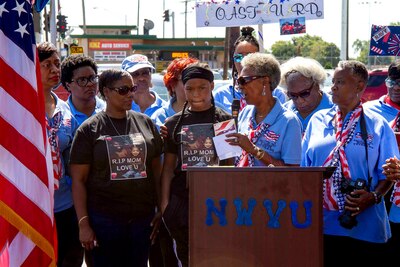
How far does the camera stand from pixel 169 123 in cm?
467

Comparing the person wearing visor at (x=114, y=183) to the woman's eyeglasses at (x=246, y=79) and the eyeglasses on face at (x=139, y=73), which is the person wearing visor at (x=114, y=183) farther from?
the eyeglasses on face at (x=139, y=73)

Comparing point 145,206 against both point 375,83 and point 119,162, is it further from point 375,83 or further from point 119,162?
point 375,83

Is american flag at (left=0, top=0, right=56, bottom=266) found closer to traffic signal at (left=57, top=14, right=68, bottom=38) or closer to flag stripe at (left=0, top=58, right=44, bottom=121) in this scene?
flag stripe at (left=0, top=58, right=44, bottom=121)

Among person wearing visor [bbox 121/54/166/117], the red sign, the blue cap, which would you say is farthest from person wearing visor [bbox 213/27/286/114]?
the red sign

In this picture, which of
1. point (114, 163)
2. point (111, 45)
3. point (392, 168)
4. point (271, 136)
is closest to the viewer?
point (392, 168)

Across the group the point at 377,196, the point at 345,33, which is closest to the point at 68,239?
the point at 377,196

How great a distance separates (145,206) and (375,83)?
14667 millimetres

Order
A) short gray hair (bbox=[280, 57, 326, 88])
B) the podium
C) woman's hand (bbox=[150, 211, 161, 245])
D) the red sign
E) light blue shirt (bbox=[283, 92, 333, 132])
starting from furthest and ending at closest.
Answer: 1. the red sign
2. light blue shirt (bbox=[283, 92, 333, 132])
3. short gray hair (bbox=[280, 57, 326, 88])
4. woman's hand (bbox=[150, 211, 161, 245])
5. the podium

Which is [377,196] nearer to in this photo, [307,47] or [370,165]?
[370,165]

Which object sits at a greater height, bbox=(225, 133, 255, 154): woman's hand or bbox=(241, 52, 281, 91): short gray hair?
bbox=(241, 52, 281, 91): short gray hair

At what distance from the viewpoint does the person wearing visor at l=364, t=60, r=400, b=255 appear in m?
3.96

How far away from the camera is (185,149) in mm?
4559

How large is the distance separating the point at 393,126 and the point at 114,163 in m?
1.94

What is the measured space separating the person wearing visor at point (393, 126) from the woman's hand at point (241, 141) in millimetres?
765
